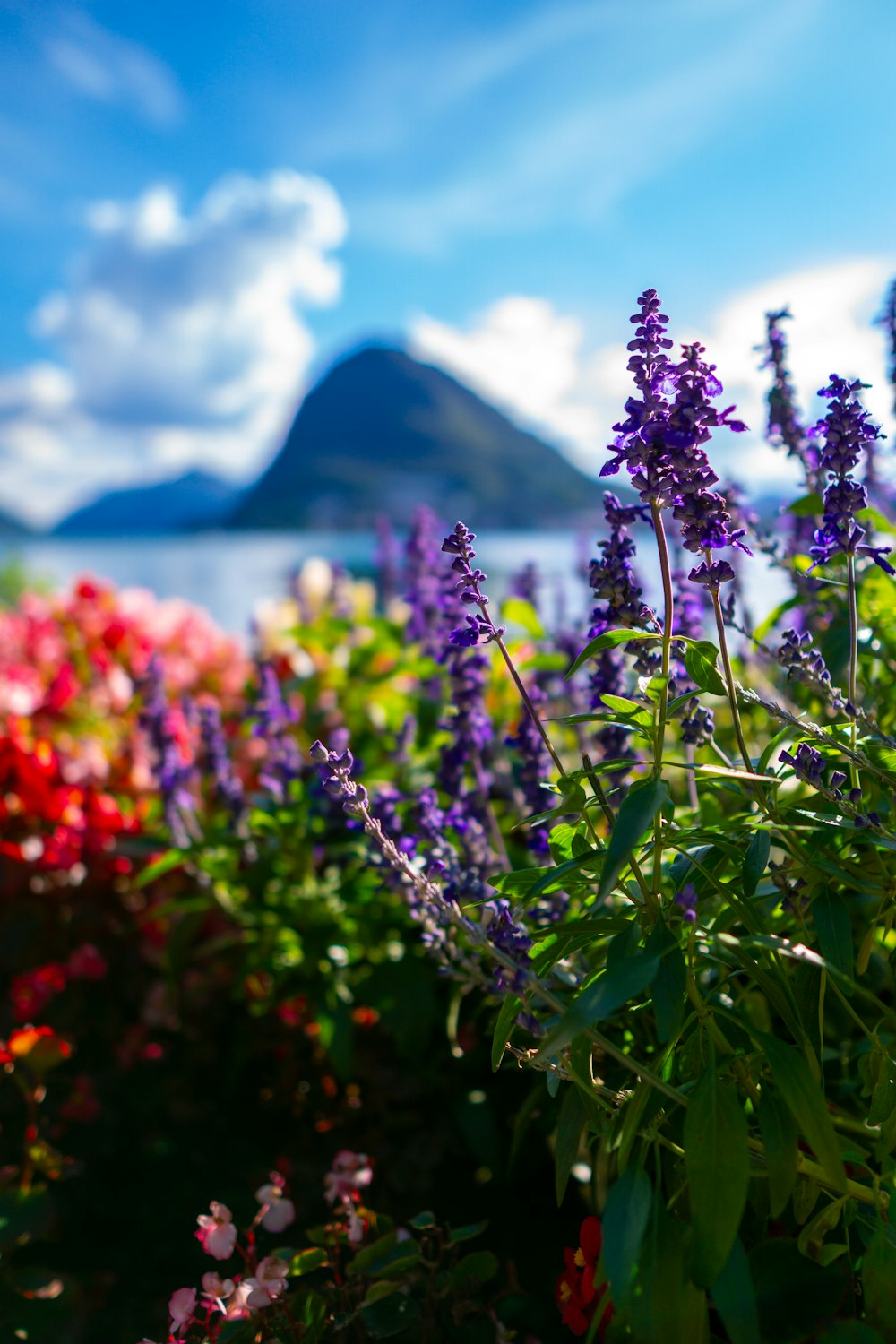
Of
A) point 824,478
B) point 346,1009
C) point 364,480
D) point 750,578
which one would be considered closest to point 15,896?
point 346,1009

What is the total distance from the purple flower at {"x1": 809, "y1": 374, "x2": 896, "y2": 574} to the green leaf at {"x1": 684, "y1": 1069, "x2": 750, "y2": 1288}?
0.68 m

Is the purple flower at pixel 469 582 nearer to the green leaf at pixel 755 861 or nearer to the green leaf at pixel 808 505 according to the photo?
the green leaf at pixel 755 861

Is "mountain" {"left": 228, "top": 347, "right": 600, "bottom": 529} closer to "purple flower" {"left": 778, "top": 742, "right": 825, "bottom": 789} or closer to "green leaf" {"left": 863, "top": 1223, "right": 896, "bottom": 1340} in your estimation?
"purple flower" {"left": 778, "top": 742, "right": 825, "bottom": 789}

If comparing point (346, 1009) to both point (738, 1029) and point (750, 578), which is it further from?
point (750, 578)

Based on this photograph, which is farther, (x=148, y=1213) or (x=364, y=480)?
(x=364, y=480)

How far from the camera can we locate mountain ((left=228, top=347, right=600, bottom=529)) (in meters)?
47.6

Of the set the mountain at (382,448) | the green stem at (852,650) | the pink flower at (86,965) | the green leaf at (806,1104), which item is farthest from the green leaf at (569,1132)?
the mountain at (382,448)

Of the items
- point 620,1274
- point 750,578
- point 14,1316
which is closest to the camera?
point 620,1274

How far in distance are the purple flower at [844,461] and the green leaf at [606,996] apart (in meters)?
0.61

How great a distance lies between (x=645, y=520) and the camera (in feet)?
4.67

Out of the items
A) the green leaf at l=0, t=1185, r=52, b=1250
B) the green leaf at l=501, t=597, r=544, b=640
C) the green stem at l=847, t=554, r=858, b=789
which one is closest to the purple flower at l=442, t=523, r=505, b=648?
the green stem at l=847, t=554, r=858, b=789

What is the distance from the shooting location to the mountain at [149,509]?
109 m

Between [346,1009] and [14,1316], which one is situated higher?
[346,1009]

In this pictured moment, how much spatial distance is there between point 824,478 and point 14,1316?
2.00 metres
